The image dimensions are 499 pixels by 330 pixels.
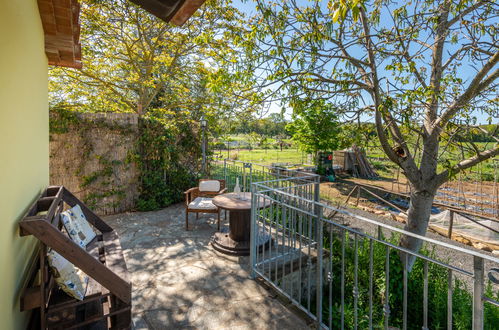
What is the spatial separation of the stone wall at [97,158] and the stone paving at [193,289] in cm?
149

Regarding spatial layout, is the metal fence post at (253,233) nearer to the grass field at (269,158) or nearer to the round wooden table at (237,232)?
the round wooden table at (237,232)

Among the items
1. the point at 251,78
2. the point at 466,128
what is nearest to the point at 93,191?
the point at 251,78

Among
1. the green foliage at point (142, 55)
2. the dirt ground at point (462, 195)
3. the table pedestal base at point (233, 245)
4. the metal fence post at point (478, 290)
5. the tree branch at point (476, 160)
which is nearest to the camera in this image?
the metal fence post at point (478, 290)

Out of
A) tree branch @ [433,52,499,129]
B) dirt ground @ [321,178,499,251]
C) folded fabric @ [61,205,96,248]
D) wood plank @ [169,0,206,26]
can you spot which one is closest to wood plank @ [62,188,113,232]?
folded fabric @ [61,205,96,248]

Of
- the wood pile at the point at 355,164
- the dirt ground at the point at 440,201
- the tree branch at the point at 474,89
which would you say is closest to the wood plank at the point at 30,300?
the tree branch at the point at 474,89

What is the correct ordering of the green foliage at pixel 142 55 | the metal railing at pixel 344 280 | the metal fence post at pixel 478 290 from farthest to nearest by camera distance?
the green foliage at pixel 142 55, the metal railing at pixel 344 280, the metal fence post at pixel 478 290

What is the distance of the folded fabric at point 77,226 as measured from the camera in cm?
251

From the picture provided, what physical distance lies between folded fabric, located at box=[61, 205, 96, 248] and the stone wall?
315 centimetres

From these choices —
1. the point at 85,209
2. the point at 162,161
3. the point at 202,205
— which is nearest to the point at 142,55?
the point at 162,161

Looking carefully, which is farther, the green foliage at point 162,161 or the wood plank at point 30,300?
the green foliage at point 162,161

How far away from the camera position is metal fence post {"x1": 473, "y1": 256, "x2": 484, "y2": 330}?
128cm

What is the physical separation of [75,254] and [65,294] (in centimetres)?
62

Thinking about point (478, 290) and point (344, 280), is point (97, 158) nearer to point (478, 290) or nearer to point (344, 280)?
point (344, 280)

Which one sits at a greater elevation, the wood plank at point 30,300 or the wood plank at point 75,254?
the wood plank at point 75,254
